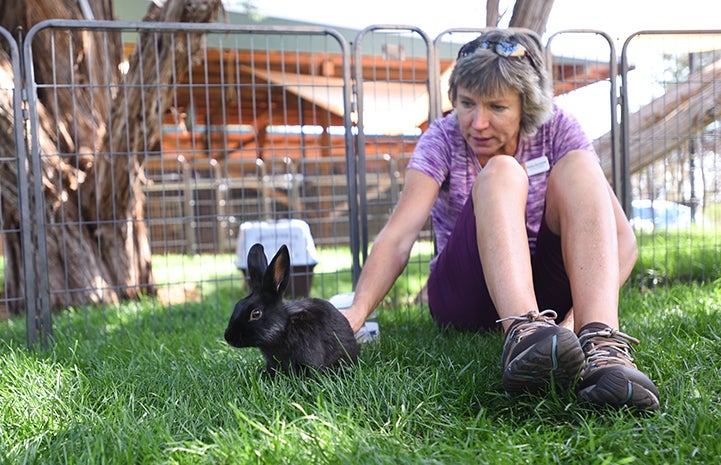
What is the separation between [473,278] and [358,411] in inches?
28.5

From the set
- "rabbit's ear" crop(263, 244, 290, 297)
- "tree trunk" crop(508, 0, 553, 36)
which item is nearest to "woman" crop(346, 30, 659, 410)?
"rabbit's ear" crop(263, 244, 290, 297)

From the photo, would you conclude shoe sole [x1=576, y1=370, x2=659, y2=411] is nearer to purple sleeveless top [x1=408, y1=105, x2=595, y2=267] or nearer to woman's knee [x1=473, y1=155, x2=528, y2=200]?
woman's knee [x1=473, y1=155, x2=528, y2=200]

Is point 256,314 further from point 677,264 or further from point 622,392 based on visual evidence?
point 677,264

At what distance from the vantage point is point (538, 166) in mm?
2311

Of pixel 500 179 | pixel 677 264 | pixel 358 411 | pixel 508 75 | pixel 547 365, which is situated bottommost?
pixel 677 264

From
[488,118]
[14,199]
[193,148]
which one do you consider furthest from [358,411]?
[14,199]

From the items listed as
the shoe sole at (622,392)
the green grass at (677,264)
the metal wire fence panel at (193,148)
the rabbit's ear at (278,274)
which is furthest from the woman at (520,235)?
the green grass at (677,264)

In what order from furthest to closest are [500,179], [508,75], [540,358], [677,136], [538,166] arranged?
[677,136] < [538,166] < [508,75] < [500,179] < [540,358]

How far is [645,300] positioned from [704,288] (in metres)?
0.45

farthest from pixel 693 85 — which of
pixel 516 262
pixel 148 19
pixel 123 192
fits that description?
pixel 123 192

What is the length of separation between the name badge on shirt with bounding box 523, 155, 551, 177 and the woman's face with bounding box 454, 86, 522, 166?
0.14 metres

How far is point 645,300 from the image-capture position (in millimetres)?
3006

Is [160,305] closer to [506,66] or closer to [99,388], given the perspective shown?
[99,388]

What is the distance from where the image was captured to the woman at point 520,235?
4.95ft
